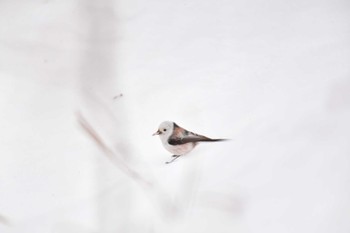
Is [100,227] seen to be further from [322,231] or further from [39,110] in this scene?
[322,231]

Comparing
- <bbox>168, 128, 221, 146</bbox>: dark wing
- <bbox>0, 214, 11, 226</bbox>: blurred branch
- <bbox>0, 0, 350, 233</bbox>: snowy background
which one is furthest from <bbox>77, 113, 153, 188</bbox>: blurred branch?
<bbox>0, 214, 11, 226</bbox>: blurred branch

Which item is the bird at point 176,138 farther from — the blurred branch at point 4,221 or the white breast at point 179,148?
the blurred branch at point 4,221

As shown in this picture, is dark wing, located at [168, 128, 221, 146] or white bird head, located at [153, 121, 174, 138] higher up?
white bird head, located at [153, 121, 174, 138]

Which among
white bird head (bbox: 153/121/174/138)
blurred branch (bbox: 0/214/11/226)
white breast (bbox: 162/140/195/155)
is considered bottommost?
white breast (bbox: 162/140/195/155)

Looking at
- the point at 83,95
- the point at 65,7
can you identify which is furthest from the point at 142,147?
the point at 65,7

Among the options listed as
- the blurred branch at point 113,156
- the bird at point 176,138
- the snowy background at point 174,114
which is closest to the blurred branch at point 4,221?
the snowy background at point 174,114

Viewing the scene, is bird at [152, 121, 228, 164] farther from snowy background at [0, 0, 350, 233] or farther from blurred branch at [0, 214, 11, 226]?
blurred branch at [0, 214, 11, 226]
